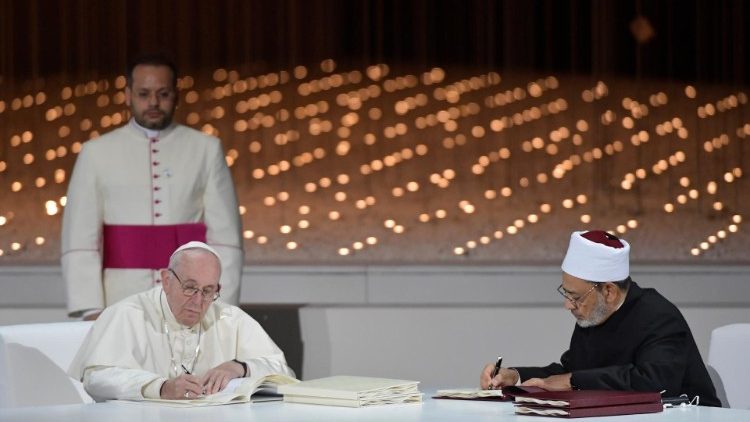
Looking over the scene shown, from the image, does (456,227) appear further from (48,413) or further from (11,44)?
(48,413)

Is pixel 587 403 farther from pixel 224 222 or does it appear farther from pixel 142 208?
pixel 142 208

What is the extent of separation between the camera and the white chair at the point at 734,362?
365 centimetres

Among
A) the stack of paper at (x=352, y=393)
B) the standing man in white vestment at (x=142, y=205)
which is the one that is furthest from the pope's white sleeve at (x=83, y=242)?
the stack of paper at (x=352, y=393)

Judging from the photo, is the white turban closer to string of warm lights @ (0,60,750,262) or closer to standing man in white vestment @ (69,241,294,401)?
standing man in white vestment @ (69,241,294,401)

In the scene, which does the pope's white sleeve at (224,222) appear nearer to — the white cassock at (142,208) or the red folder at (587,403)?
the white cassock at (142,208)

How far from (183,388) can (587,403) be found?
2.85 feet

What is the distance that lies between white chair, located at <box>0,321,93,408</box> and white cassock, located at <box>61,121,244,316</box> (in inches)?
32.9

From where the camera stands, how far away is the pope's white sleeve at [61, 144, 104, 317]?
4.48 m

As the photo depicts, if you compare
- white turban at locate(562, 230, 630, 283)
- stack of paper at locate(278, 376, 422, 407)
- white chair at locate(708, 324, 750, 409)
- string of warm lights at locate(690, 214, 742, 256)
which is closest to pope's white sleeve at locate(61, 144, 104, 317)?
stack of paper at locate(278, 376, 422, 407)

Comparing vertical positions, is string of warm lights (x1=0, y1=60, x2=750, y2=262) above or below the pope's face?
above

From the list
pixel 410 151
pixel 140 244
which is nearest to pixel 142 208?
pixel 140 244

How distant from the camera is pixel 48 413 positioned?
3000 millimetres

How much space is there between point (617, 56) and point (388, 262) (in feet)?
4.94

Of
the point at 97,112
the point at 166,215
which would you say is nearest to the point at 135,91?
the point at 166,215
